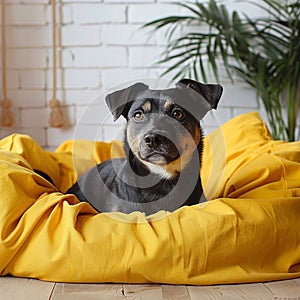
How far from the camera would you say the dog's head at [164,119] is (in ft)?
5.83

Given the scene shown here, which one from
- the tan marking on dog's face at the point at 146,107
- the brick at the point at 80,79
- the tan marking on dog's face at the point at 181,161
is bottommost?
the tan marking on dog's face at the point at 181,161

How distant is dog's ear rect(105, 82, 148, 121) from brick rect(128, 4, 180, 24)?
1.48 m

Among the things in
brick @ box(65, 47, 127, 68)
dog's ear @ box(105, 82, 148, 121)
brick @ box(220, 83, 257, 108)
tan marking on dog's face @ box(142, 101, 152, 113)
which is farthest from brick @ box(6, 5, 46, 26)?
tan marking on dog's face @ box(142, 101, 152, 113)

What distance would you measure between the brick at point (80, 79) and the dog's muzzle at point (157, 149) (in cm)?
159

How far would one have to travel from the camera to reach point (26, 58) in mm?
3330

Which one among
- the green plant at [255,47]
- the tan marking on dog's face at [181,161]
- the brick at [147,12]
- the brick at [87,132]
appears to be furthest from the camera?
the brick at [147,12]

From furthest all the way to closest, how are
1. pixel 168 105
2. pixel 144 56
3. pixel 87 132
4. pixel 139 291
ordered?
pixel 144 56 → pixel 87 132 → pixel 168 105 → pixel 139 291

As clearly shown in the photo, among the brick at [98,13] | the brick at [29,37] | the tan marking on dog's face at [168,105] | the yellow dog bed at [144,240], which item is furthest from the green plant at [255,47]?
the yellow dog bed at [144,240]

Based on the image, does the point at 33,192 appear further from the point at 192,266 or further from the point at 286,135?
the point at 286,135

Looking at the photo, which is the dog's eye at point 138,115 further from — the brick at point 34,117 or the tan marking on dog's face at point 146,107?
the brick at point 34,117

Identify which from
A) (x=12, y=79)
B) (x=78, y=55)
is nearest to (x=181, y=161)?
(x=78, y=55)

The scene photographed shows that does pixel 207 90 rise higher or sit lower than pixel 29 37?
lower

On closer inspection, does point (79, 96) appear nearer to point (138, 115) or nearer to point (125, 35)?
point (125, 35)

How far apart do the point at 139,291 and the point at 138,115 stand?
500mm
